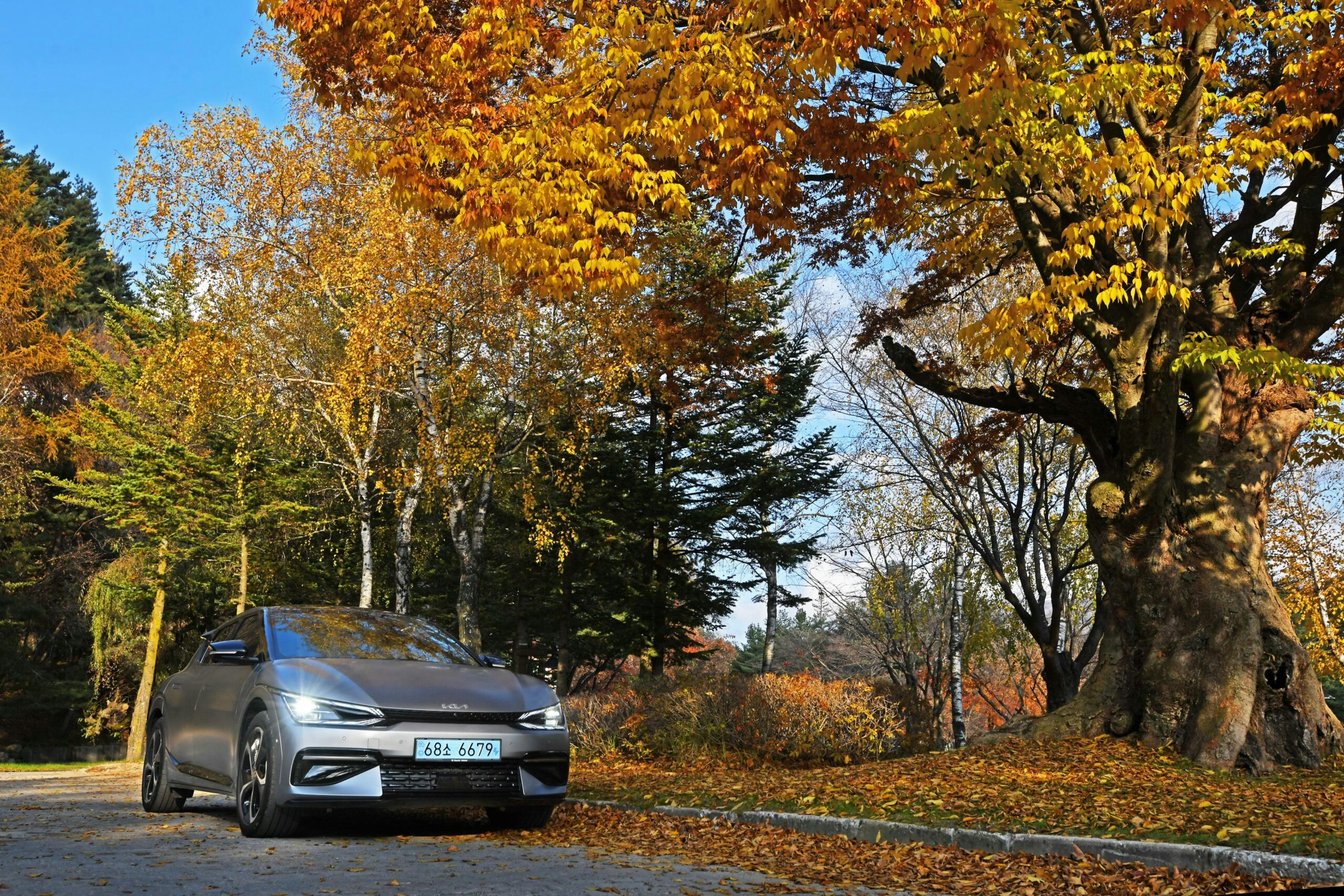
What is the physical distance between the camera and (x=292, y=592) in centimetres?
3544

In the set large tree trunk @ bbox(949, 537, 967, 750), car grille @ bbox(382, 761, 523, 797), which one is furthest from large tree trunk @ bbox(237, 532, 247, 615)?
car grille @ bbox(382, 761, 523, 797)

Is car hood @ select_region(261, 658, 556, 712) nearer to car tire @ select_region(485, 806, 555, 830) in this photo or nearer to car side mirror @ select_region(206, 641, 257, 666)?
car side mirror @ select_region(206, 641, 257, 666)

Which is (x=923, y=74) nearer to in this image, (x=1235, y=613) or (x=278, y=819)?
(x=1235, y=613)

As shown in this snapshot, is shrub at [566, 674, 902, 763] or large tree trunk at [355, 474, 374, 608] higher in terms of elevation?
large tree trunk at [355, 474, 374, 608]

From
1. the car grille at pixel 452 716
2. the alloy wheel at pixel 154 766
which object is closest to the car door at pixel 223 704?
the alloy wheel at pixel 154 766

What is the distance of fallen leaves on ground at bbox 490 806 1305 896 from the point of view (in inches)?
195

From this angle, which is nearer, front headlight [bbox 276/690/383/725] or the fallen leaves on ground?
the fallen leaves on ground

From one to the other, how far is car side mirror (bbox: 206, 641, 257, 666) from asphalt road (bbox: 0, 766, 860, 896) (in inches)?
42.5

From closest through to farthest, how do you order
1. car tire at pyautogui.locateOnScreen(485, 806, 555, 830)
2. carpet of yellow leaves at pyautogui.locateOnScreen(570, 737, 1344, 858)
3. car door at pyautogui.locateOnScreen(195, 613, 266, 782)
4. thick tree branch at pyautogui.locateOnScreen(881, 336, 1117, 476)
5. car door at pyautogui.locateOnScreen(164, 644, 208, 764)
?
carpet of yellow leaves at pyautogui.locateOnScreen(570, 737, 1344, 858) → car door at pyautogui.locateOnScreen(195, 613, 266, 782) → car tire at pyautogui.locateOnScreen(485, 806, 555, 830) → car door at pyautogui.locateOnScreen(164, 644, 208, 764) → thick tree branch at pyautogui.locateOnScreen(881, 336, 1117, 476)

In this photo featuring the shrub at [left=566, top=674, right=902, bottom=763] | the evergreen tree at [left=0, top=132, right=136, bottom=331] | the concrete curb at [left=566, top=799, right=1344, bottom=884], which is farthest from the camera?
the evergreen tree at [left=0, top=132, right=136, bottom=331]

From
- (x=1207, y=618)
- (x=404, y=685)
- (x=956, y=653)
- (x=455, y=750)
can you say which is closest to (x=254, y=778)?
(x=404, y=685)

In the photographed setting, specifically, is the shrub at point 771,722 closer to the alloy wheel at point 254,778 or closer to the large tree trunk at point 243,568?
the alloy wheel at point 254,778

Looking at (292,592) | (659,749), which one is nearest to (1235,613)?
(659,749)

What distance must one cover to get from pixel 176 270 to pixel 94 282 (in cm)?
3753
